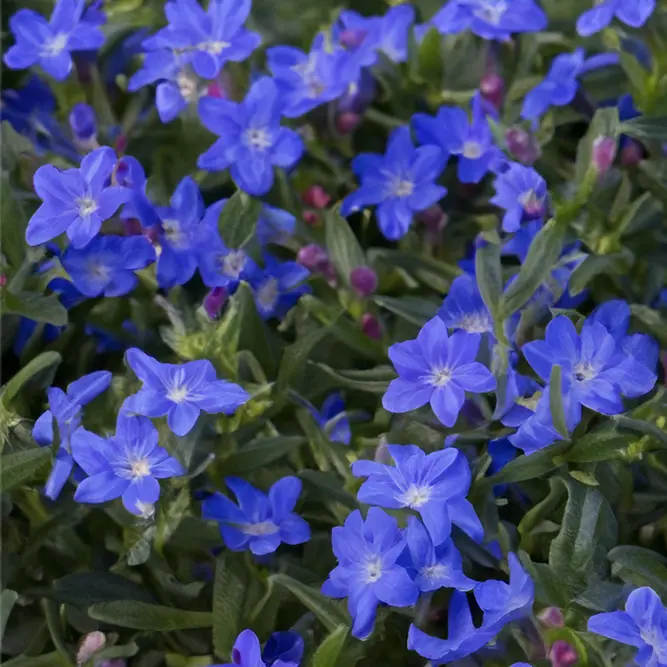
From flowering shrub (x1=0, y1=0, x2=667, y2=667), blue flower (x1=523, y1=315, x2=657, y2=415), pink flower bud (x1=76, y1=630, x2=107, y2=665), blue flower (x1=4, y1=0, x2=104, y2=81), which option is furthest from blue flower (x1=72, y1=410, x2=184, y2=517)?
blue flower (x1=4, y1=0, x2=104, y2=81)

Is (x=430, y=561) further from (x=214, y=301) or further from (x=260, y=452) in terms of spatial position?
(x=214, y=301)

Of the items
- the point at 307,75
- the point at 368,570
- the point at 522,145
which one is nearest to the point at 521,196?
the point at 522,145

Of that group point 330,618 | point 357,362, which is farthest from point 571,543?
point 357,362

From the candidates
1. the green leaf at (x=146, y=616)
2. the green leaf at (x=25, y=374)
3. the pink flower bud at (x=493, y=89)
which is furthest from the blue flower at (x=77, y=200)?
the pink flower bud at (x=493, y=89)

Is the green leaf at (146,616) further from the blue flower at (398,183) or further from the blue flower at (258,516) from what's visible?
the blue flower at (398,183)

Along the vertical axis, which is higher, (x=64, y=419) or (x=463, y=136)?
(x=463, y=136)

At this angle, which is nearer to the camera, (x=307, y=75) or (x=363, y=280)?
(x=363, y=280)

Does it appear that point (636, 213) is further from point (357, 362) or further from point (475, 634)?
point (475, 634)
